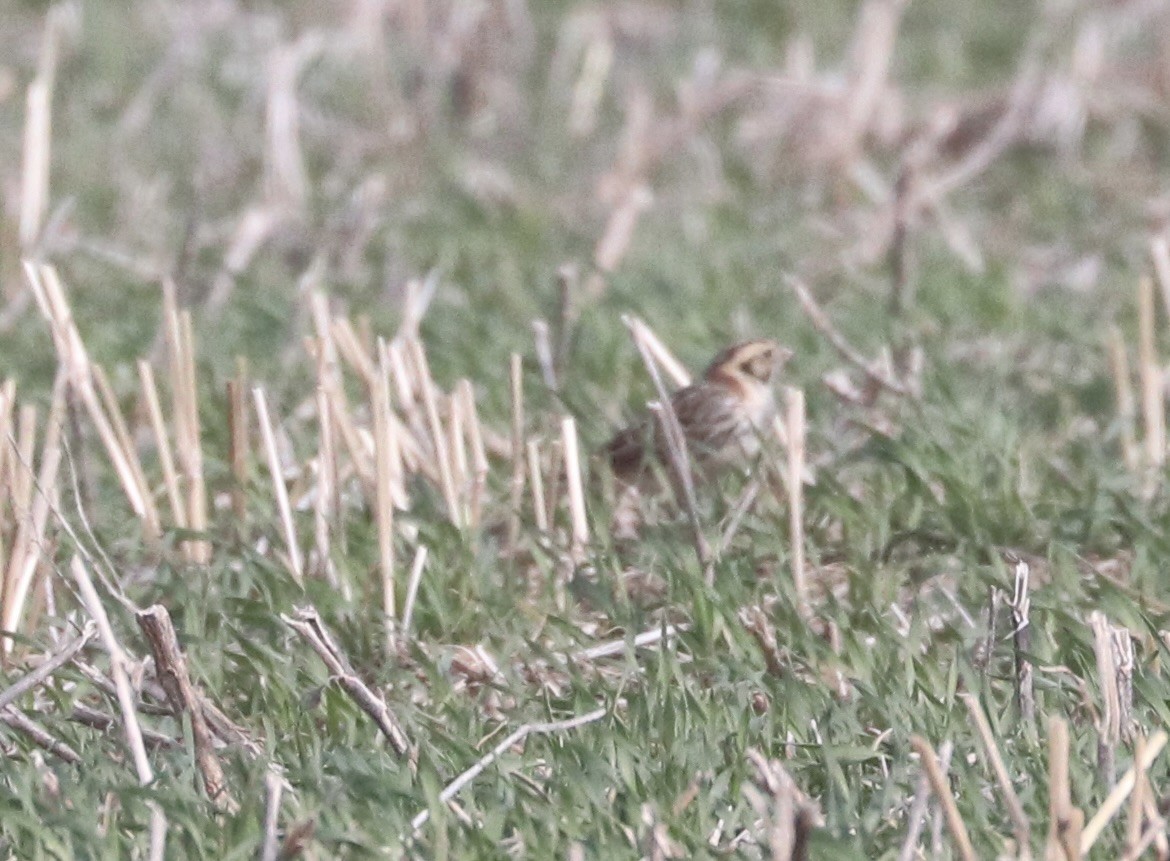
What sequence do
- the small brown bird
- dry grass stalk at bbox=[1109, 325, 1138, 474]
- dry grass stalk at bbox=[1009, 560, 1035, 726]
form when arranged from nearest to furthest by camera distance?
1. dry grass stalk at bbox=[1009, 560, 1035, 726]
2. the small brown bird
3. dry grass stalk at bbox=[1109, 325, 1138, 474]

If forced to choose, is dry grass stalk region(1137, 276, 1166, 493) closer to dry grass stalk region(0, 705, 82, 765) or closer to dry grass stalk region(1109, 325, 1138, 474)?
dry grass stalk region(1109, 325, 1138, 474)

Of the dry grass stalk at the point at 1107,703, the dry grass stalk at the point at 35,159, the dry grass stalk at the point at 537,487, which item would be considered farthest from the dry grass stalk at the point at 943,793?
the dry grass stalk at the point at 35,159

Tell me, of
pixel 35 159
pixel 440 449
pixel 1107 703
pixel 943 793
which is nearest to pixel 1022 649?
pixel 1107 703

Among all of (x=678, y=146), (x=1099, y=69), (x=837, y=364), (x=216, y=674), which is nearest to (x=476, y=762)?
(x=216, y=674)

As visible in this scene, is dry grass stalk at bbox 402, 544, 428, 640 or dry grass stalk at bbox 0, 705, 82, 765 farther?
dry grass stalk at bbox 402, 544, 428, 640

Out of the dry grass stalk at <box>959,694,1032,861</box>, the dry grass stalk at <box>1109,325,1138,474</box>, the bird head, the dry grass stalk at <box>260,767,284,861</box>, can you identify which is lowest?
the dry grass stalk at <box>1109,325,1138,474</box>

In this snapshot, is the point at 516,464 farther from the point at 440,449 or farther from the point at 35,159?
the point at 35,159

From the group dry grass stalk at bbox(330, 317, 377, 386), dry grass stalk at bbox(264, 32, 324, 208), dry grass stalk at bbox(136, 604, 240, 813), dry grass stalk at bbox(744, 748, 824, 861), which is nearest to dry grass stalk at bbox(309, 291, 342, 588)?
dry grass stalk at bbox(330, 317, 377, 386)
